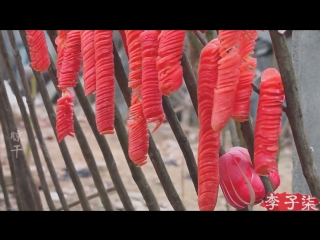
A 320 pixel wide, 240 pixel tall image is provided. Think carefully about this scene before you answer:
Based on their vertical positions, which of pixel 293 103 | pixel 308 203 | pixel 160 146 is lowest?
pixel 308 203

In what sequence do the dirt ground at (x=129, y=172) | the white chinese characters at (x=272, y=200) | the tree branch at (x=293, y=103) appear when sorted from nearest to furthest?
the tree branch at (x=293, y=103) < the white chinese characters at (x=272, y=200) < the dirt ground at (x=129, y=172)

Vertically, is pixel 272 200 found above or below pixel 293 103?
below

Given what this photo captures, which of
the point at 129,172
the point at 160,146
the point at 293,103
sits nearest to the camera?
the point at 293,103

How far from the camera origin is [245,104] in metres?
0.93

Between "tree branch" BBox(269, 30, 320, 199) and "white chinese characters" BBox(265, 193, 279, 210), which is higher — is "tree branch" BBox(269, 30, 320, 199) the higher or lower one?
the higher one

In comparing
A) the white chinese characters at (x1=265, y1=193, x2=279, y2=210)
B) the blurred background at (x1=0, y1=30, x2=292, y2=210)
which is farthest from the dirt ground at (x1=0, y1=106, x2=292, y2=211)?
the white chinese characters at (x1=265, y1=193, x2=279, y2=210)

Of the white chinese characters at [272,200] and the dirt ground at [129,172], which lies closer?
the white chinese characters at [272,200]

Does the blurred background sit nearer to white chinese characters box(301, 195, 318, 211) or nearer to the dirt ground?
the dirt ground

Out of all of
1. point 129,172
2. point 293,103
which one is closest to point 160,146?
point 129,172

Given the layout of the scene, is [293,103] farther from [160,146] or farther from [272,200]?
[160,146]

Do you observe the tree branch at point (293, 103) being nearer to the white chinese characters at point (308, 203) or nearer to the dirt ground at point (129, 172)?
the white chinese characters at point (308, 203)

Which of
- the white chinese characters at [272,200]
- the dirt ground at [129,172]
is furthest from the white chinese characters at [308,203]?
the dirt ground at [129,172]
